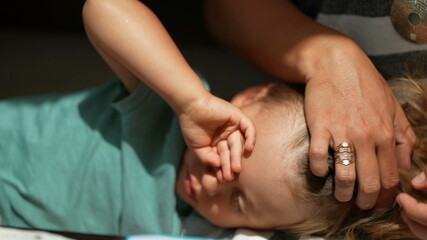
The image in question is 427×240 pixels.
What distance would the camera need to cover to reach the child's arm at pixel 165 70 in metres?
0.84

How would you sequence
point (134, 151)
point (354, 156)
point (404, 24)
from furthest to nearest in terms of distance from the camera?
point (134, 151), point (404, 24), point (354, 156)

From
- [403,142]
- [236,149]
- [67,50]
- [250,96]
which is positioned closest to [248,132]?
[236,149]

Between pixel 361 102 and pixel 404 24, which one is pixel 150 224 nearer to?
pixel 361 102

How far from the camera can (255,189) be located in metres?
0.84

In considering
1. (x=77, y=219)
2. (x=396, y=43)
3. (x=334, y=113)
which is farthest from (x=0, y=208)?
(x=396, y=43)

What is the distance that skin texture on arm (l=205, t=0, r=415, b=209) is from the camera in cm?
77

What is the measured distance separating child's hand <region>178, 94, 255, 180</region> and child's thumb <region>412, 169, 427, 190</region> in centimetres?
24

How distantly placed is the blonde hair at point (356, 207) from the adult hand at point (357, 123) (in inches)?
1.2

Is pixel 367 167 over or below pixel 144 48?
below

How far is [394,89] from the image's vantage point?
0.91m

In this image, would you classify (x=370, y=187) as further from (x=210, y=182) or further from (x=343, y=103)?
(x=210, y=182)

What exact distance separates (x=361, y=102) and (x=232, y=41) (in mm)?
351

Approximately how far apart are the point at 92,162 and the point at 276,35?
1.35ft

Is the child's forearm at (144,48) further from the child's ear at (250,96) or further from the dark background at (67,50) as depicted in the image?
the dark background at (67,50)
